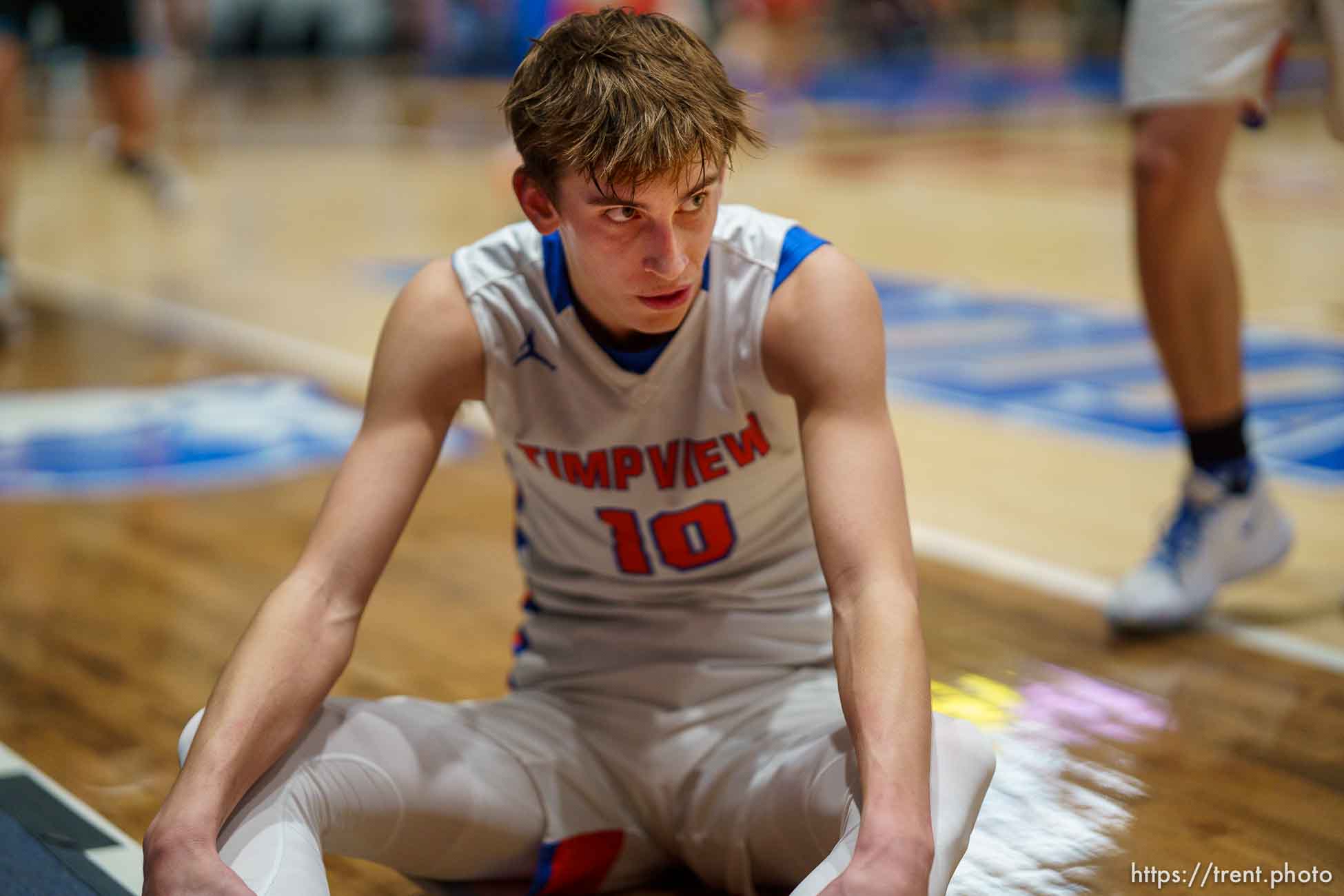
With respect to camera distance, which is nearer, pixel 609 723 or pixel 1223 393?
pixel 609 723

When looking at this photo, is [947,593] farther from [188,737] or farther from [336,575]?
[188,737]

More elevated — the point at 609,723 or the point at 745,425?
the point at 745,425

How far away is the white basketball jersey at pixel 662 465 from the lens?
5.21 ft

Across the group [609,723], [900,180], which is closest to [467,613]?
[609,723]

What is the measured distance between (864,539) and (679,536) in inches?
11.2

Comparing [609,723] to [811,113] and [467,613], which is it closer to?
[467,613]

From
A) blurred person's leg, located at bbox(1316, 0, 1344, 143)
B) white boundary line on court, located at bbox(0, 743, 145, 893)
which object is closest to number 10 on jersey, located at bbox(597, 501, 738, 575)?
white boundary line on court, located at bbox(0, 743, 145, 893)

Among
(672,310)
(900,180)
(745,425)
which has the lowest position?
(900,180)

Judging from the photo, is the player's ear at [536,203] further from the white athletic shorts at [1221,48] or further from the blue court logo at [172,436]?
the blue court logo at [172,436]

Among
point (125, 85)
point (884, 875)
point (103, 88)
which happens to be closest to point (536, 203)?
point (884, 875)

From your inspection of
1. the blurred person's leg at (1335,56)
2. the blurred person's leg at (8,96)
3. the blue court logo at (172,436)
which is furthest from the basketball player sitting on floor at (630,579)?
the blurred person's leg at (8,96)

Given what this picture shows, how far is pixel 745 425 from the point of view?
162 centimetres

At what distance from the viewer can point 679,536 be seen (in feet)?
5.43

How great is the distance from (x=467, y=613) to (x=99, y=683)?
555mm
